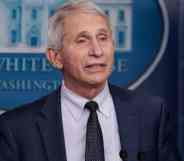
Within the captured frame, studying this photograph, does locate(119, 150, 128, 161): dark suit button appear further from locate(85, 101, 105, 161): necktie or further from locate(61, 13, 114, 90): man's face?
locate(61, 13, 114, 90): man's face

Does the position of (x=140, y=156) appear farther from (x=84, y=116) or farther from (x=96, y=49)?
(x=96, y=49)

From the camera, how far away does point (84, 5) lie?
7.13 ft

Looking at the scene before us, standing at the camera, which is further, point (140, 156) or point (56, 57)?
point (56, 57)

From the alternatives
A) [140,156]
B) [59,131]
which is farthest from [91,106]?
[140,156]

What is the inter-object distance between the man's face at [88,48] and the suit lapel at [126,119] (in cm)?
15

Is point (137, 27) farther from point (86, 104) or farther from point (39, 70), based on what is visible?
point (86, 104)

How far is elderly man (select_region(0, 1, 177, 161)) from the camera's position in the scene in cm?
214

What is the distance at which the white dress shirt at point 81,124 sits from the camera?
2.17m

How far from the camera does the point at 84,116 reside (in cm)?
222

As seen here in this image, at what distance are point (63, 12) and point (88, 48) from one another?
0.17 meters

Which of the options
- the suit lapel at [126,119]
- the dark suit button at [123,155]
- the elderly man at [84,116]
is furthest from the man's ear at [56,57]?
the dark suit button at [123,155]

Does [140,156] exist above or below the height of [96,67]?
below

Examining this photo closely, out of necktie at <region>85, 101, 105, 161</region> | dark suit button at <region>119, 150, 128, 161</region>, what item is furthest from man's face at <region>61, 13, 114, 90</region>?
dark suit button at <region>119, 150, 128, 161</region>

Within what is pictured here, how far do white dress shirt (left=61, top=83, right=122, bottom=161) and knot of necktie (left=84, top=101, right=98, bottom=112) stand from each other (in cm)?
2
